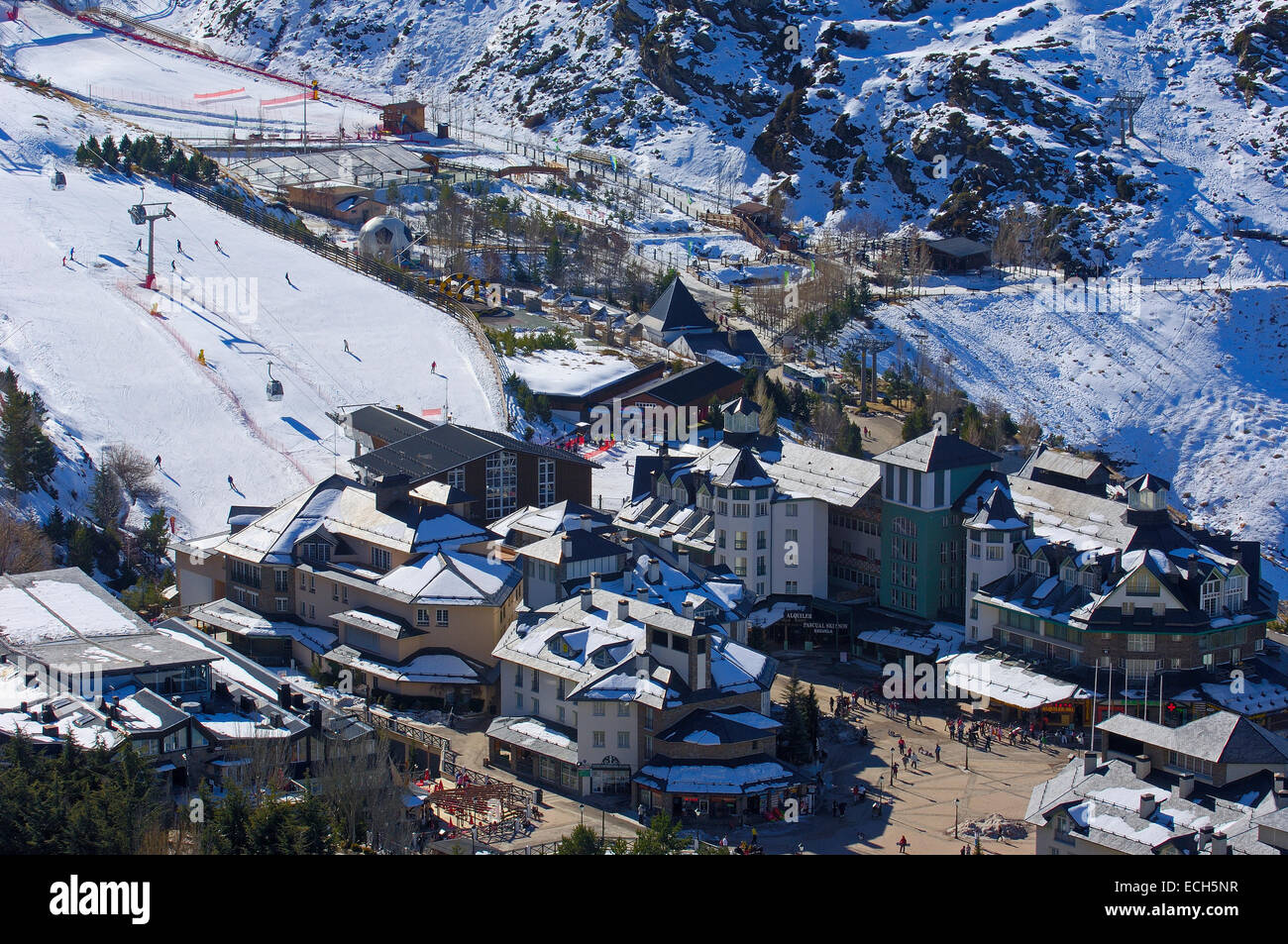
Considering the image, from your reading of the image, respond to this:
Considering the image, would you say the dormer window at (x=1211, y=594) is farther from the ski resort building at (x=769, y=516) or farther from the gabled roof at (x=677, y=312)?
the gabled roof at (x=677, y=312)

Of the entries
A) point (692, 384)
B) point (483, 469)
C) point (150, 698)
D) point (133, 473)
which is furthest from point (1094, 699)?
point (133, 473)

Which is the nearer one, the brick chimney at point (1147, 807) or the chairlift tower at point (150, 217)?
the brick chimney at point (1147, 807)

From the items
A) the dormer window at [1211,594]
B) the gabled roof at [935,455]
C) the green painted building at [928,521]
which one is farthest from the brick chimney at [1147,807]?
the gabled roof at [935,455]

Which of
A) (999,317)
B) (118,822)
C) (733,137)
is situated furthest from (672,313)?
(118,822)

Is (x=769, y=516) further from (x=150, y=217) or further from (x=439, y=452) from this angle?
(x=150, y=217)

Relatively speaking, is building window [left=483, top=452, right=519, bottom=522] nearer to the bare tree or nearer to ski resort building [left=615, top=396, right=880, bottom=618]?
ski resort building [left=615, top=396, right=880, bottom=618]

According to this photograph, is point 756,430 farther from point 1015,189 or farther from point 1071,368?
point 1015,189

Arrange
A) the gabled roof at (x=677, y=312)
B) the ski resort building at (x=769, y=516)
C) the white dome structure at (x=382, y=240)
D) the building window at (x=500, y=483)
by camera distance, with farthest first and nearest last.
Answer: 1. the white dome structure at (x=382, y=240)
2. the gabled roof at (x=677, y=312)
3. the building window at (x=500, y=483)
4. the ski resort building at (x=769, y=516)
